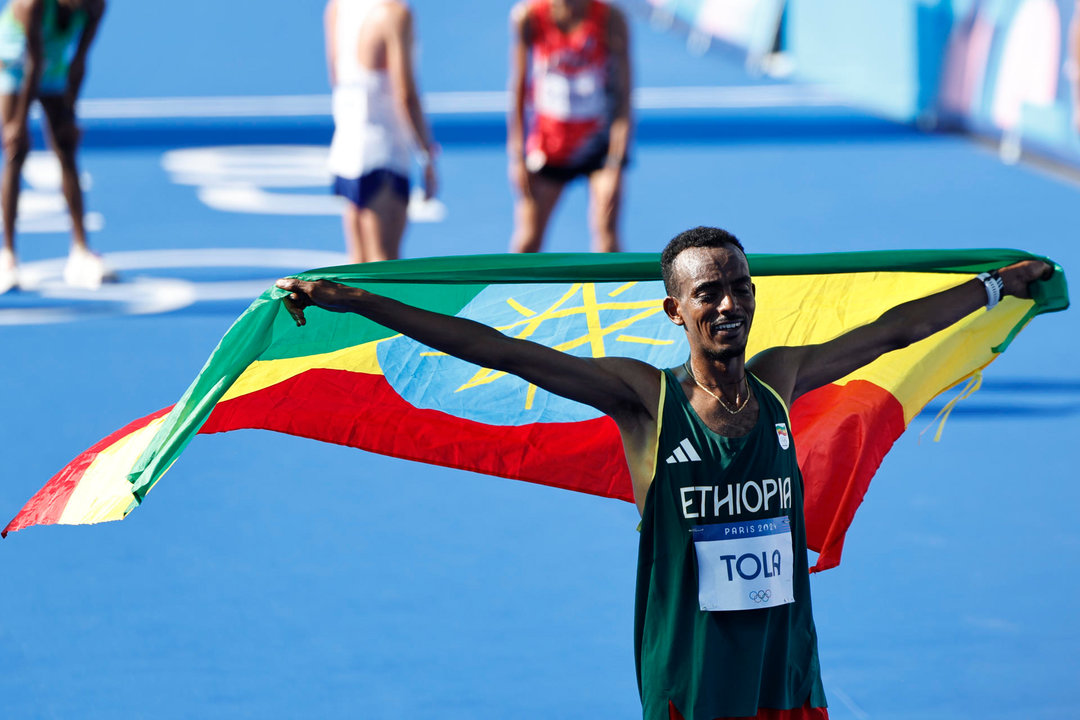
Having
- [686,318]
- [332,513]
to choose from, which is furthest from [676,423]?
[332,513]

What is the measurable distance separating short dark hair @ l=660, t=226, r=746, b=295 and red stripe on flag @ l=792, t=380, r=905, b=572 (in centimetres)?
98

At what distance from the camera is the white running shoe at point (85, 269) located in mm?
9789

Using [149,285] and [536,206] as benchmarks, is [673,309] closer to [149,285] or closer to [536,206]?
[536,206]

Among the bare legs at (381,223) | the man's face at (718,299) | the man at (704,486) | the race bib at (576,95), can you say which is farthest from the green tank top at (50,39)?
the man's face at (718,299)

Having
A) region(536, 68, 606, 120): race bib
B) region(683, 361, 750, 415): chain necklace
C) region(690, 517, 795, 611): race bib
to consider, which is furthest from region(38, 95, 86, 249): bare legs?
region(690, 517, 795, 611): race bib

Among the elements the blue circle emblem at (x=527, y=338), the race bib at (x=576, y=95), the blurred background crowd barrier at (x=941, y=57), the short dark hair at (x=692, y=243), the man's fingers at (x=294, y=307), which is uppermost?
the blurred background crowd barrier at (x=941, y=57)

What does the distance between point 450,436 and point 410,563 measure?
173 cm

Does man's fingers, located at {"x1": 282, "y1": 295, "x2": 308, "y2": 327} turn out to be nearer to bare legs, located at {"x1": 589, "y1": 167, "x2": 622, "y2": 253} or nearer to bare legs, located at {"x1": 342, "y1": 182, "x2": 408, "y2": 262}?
bare legs, located at {"x1": 342, "y1": 182, "x2": 408, "y2": 262}

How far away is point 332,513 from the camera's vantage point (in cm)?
621

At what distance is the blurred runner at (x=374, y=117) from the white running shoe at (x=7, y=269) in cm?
340

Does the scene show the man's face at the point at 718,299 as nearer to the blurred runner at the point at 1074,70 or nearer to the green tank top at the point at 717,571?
the green tank top at the point at 717,571

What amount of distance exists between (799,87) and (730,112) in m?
2.02

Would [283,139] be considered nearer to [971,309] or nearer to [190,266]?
→ [190,266]

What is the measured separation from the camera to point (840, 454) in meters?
3.99
